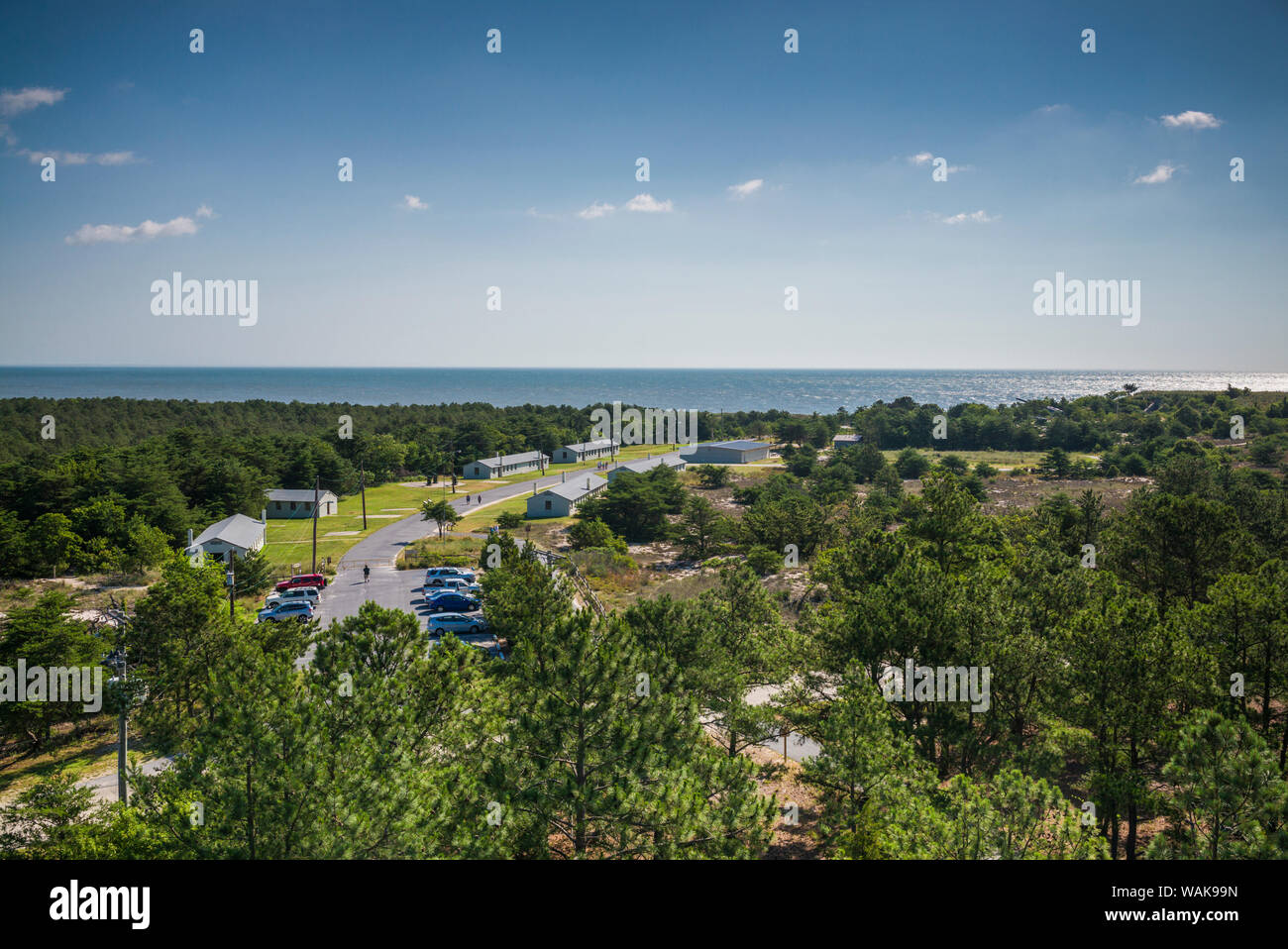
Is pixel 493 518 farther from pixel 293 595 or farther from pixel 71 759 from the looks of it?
pixel 71 759

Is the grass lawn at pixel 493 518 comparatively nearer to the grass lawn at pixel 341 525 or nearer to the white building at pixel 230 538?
the grass lawn at pixel 341 525

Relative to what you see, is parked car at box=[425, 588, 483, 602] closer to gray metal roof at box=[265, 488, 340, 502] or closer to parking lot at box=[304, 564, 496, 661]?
parking lot at box=[304, 564, 496, 661]

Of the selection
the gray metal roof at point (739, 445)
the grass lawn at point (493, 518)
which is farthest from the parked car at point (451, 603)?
the gray metal roof at point (739, 445)

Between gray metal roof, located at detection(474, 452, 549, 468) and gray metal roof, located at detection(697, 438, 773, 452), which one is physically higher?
gray metal roof, located at detection(697, 438, 773, 452)

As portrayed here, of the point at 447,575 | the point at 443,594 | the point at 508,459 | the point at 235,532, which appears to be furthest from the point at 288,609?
the point at 508,459

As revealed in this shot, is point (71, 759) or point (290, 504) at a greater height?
point (290, 504)

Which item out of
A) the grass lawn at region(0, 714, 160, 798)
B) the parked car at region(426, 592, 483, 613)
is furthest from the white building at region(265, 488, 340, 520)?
the grass lawn at region(0, 714, 160, 798)
